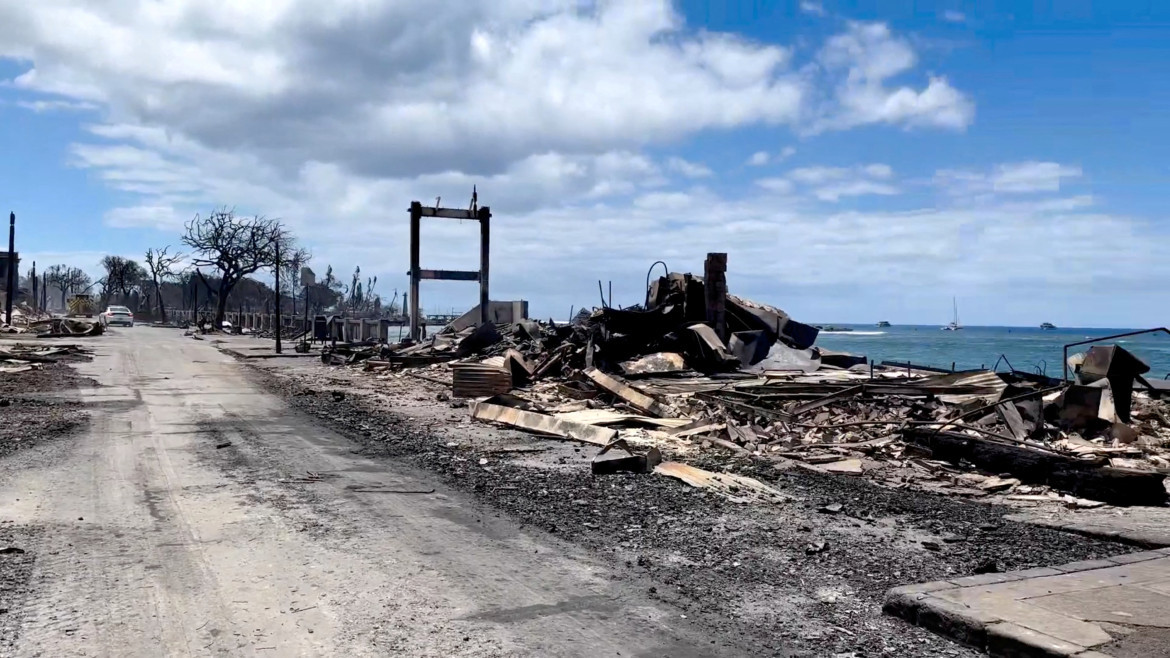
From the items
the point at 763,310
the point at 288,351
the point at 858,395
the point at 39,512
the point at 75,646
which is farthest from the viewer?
the point at 288,351

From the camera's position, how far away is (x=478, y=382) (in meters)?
18.8

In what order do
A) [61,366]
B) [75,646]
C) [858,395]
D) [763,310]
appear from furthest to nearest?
[61,366] < [763,310] < [858,395] < [75,646]

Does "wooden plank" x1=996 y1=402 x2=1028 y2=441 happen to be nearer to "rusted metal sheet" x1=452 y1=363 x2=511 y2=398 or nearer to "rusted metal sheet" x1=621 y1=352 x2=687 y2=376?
"rusted metal sheet" x1=621 y1=352 x2=687 y2=376

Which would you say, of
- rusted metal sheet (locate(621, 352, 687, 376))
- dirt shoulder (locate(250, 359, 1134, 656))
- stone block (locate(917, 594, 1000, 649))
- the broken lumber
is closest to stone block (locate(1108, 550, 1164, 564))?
dirt shoulder (locate(250, 359, 1134, 656))

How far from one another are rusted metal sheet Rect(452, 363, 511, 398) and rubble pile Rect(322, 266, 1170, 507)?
0.11 ft

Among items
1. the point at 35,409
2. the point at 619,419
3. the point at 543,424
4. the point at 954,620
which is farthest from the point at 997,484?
the point at 35,409

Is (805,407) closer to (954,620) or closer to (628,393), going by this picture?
(628,393)

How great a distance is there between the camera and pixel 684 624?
4.82 meters

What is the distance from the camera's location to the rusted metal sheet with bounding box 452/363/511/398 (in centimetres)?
1862

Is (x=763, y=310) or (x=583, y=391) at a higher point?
(x=763, y=310)

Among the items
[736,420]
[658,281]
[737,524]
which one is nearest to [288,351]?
[658,281]

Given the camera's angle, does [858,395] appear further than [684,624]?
Yes

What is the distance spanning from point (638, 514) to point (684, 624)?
Answer: 2740mm

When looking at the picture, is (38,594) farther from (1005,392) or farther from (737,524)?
(1005,392)
